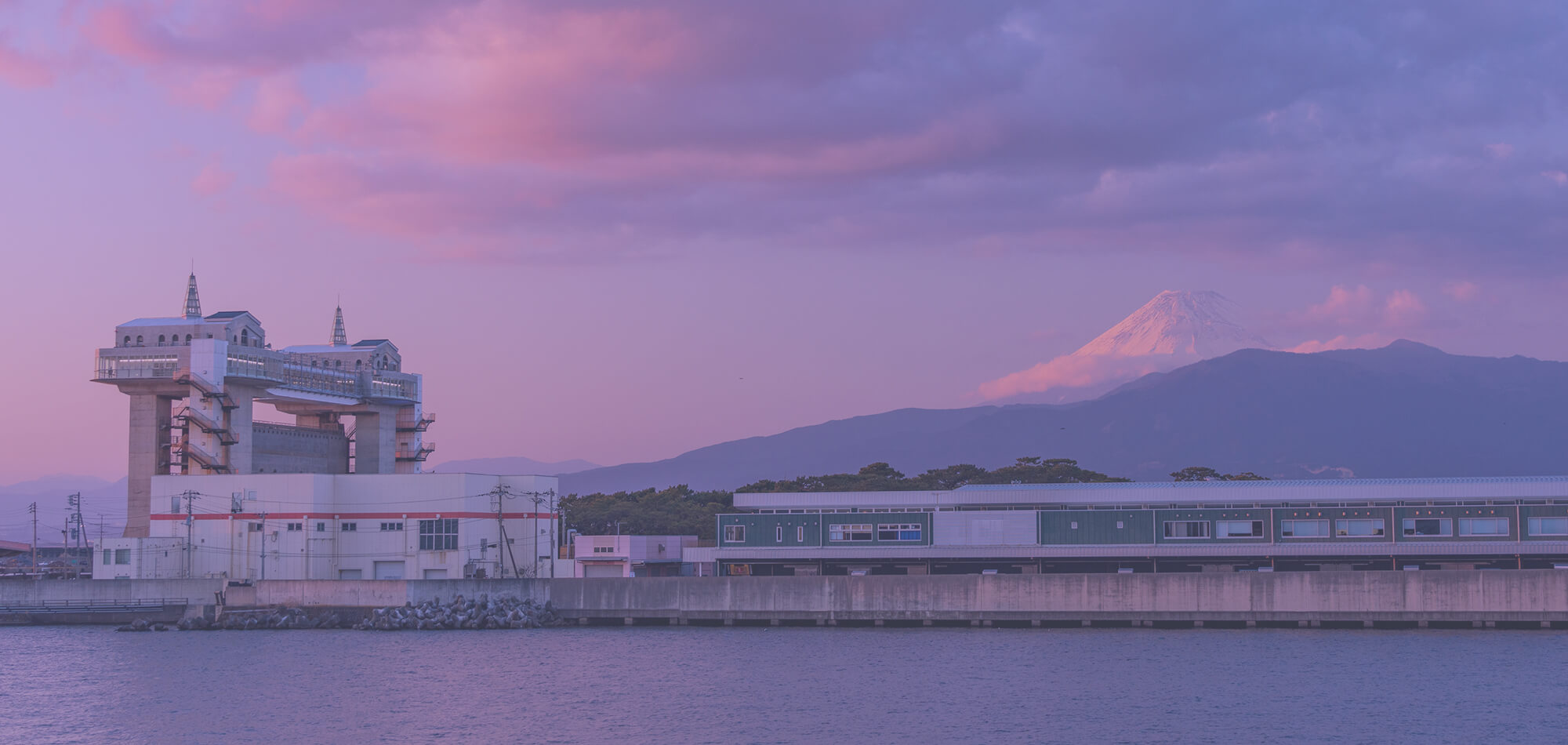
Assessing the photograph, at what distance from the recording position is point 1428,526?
8400cm

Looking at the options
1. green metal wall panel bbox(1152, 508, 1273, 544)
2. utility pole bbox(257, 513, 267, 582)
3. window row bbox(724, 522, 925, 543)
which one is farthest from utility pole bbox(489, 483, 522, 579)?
green metal wall panel bbox(1152, 508, 1273, 544)

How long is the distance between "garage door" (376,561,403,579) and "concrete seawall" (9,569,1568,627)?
268 inches

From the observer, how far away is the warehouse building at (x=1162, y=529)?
274 feet

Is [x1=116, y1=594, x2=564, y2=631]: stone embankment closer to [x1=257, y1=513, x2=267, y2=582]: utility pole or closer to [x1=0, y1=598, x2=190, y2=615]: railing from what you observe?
[x1=0, y1=598, x2=190, y2=615]: railing

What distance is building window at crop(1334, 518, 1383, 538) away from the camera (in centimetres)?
8456

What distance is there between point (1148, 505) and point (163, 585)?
199 ft

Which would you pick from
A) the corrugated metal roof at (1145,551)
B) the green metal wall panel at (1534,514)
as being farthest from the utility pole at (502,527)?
the green metal wall panel at (1534,514)

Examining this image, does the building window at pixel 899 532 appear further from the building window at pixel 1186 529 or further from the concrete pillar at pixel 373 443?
the concrete pillar at pixel 373 443

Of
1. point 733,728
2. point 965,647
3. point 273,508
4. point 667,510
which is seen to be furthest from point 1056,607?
point 667,510

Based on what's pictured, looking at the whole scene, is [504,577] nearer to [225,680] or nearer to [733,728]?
[225,680]

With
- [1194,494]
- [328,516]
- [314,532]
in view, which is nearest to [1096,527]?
[1194,494]

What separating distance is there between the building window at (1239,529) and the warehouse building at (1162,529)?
0.07 meters

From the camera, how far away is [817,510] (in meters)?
92.2

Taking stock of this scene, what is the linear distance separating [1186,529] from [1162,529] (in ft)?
4.68
